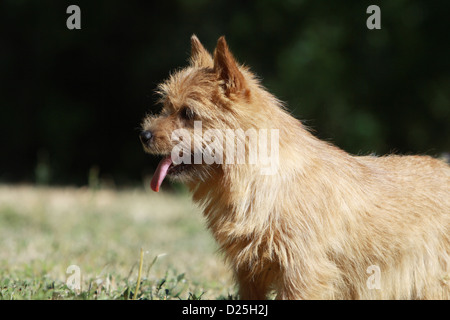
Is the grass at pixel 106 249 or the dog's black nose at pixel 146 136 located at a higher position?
the dog's black nose at pixel 146 136

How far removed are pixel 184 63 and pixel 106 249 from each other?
26.2ft

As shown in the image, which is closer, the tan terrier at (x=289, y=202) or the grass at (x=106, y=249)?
the tan terrier at (x=289, y=202)

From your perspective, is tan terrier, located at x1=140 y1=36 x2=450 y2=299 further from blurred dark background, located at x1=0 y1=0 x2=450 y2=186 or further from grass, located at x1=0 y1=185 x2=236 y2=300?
blurred dark background, located at x1=0 y1=0 x2=450 y2=186

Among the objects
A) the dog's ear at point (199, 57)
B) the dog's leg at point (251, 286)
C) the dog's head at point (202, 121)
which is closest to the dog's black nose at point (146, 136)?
the dog's head at point (202, 121)

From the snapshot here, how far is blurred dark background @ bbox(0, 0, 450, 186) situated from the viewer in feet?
40.5

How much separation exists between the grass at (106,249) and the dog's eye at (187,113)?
905mm

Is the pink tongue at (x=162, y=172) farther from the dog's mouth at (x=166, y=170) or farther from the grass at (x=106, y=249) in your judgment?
the grass at (x=106, y=249)

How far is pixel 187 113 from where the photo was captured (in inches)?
130

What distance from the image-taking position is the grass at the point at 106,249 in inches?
139

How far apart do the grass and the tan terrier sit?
1.81 feet

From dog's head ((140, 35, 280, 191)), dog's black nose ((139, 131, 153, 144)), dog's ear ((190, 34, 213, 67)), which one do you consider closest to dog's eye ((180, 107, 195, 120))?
dog's head ((140, 35, 280, 191))

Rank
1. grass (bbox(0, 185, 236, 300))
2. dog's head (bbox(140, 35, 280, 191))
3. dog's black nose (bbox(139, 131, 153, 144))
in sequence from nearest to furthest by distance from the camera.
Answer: dog's head (bbox(140, 35, 280, 191)), dog's black nose (bbox(139, 131, 153, 144)), grass (bbox(0, 185, 236, 300))

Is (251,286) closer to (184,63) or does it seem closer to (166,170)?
(166,170)
